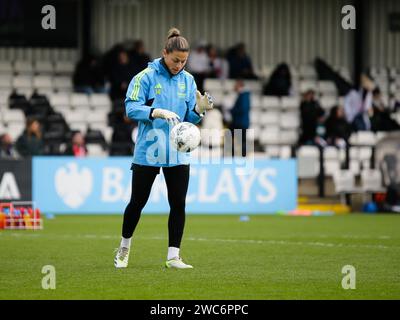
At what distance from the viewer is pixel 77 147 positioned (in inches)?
968

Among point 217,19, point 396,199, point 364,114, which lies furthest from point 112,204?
point 217,19

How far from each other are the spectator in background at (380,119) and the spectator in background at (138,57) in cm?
597

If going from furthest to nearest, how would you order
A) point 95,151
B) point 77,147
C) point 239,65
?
1. point 239,65
2. point 95,151
3. point 77,147

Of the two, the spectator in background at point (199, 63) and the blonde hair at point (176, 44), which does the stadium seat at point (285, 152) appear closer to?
the spectator in background at point (199, 63)

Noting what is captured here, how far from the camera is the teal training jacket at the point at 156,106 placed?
11870mm

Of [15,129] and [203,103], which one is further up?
[203,103]

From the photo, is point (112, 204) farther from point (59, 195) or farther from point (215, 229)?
point (215, 229)

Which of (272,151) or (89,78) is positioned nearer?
(272,151)

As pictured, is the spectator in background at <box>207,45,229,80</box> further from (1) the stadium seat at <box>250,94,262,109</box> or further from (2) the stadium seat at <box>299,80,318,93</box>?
(2) the stadium seat at <box>299,80,318,93</box>

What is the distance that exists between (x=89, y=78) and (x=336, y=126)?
258 inches

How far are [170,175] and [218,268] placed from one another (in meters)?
1.14

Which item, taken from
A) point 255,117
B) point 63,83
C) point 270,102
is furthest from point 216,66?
point 63,83

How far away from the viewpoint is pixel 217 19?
1313 inches

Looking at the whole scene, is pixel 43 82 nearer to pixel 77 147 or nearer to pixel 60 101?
pixel 60 101
